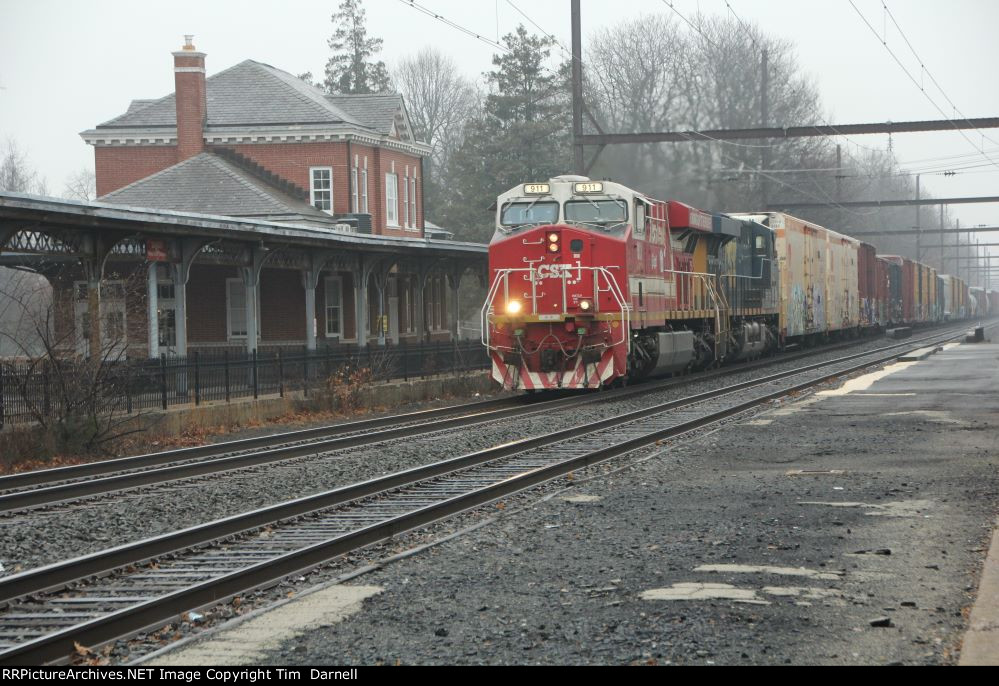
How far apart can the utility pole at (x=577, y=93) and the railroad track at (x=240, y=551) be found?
18054 millimetres

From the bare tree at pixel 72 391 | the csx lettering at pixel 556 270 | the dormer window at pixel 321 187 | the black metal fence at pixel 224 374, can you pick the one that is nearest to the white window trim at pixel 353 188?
the dormer window at pixel 321 187

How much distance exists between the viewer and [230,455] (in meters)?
15.1

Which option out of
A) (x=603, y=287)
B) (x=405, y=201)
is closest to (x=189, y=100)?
(x=405, y=201)

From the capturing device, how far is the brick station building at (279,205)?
2800 centimetres

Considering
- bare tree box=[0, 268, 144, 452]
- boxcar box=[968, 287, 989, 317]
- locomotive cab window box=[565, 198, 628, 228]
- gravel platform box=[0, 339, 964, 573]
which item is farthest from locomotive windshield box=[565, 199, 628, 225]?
boxcar box=[968, 287, 989, 317]

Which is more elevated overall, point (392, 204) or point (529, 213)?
point (392, 204)

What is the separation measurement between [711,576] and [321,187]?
3529 cm

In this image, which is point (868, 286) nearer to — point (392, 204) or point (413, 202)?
point (413, 202)

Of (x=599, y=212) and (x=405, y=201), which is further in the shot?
(x=405, y=201)

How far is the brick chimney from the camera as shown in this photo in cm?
3969

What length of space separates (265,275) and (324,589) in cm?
2811

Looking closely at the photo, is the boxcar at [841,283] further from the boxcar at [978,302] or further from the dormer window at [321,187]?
the boxcar at [978,302]

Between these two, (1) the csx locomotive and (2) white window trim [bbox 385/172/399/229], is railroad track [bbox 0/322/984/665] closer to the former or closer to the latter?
(1) the csx locomotive

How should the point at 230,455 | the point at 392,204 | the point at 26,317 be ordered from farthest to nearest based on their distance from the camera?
the point at 392,204 → the point at 26,317 → the point at 230,455
